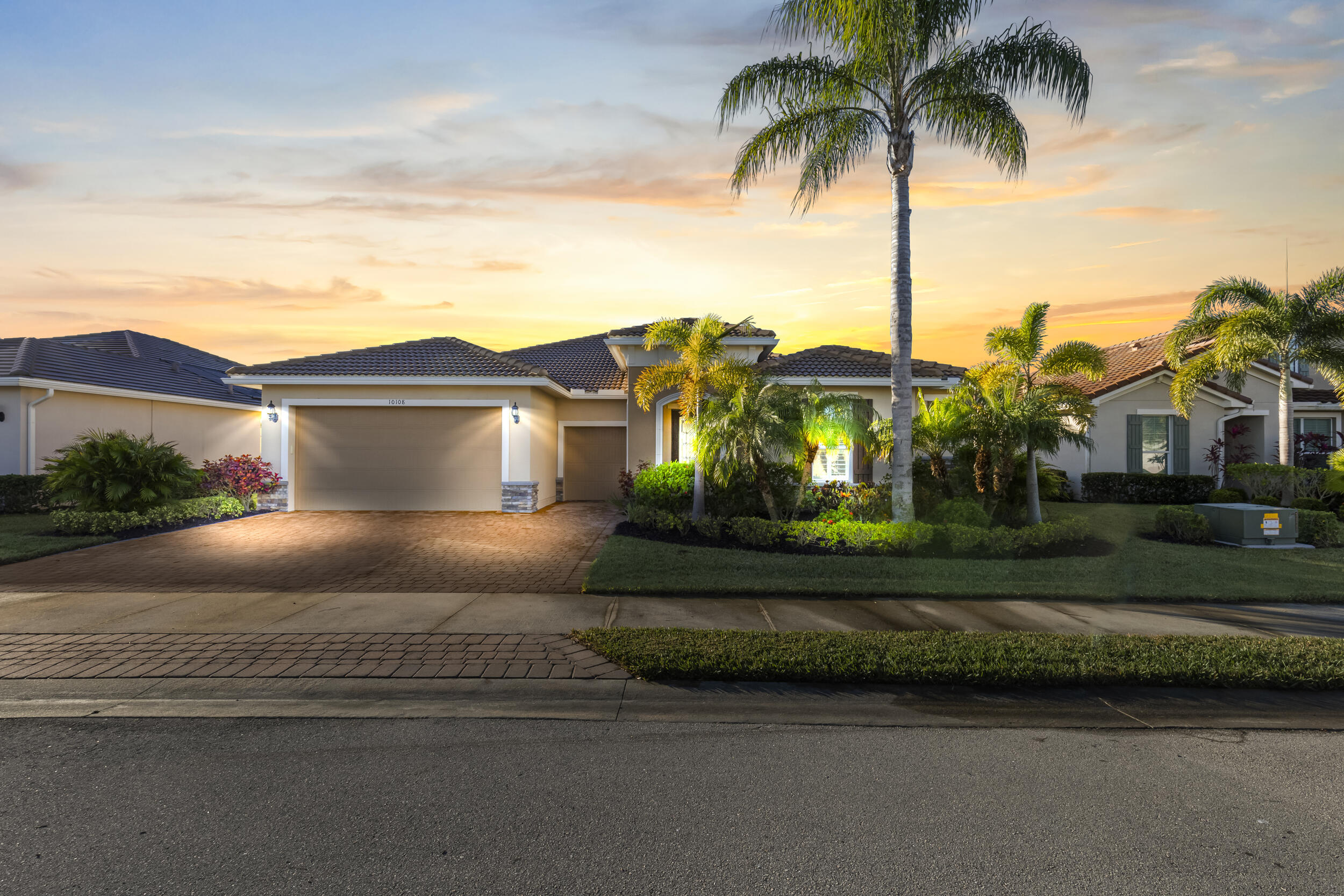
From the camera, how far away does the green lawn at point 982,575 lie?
7.62 metres

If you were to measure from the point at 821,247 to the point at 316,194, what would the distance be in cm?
1061

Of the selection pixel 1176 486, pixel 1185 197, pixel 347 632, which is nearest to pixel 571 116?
pixel 347 632

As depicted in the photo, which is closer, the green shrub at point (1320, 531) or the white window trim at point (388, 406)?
the green shrub at point (1320, 531)

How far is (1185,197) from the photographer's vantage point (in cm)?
1165

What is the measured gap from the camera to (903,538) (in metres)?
9.93

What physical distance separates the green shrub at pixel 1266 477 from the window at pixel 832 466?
30.1 ft

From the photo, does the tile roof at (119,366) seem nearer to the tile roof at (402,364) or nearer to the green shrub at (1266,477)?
the tile roof at (402,364)

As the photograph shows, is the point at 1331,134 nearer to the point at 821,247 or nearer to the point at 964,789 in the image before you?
the point at 821,247

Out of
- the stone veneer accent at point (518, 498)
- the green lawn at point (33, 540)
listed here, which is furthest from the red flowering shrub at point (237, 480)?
the stone veneer accent at point (518, 498)

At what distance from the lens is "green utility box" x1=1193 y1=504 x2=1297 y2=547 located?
11.4 m

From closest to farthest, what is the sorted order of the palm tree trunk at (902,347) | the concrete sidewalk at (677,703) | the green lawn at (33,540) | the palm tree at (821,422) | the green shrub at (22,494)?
the concrete sidewalk at (677,703) < the green lawn at (33,540) < the palm tree trunk at (902,347) < the palm tree at (821,422) < the green shrub at (22,494)

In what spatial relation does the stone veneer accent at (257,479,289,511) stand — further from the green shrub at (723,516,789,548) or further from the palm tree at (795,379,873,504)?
the palm tree at (795,379,873,504)

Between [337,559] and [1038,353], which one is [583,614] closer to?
[337,559]

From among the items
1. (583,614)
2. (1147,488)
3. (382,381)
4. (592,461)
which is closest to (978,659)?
(583,614)
